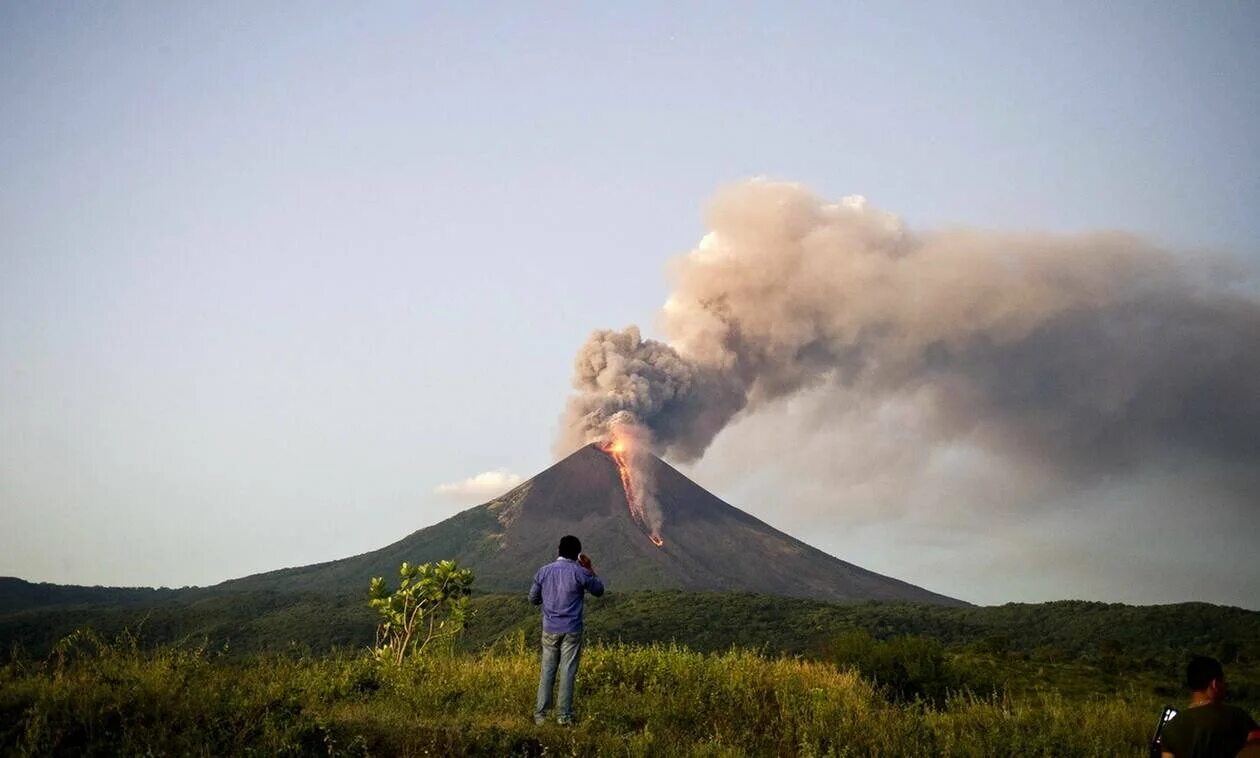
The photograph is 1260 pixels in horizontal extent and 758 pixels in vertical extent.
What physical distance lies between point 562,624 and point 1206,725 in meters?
6.50

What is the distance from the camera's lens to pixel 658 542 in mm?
146500

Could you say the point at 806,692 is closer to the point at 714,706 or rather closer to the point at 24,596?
the point at 714,706

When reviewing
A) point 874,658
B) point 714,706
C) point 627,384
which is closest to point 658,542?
point 627,384

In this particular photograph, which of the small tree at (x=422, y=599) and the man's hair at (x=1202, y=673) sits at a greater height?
the small tree at (x=422, y=599)

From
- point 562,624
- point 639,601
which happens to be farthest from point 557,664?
point 639,601

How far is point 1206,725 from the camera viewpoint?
7.08 metres

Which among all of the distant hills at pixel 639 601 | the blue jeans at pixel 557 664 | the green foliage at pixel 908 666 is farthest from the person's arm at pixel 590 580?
the green foliage at pixel 908 666

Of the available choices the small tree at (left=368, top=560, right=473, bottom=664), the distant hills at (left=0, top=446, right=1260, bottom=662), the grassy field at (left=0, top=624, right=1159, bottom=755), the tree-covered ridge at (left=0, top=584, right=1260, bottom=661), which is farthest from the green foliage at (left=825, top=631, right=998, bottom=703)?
the tree-covered ridge at (left=0, top=584, right=1260, bottom=661)

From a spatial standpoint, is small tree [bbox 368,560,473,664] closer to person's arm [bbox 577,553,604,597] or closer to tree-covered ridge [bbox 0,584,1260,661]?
person's arm [bbox 577,553,604,597]

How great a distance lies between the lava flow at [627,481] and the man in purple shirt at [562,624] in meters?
135

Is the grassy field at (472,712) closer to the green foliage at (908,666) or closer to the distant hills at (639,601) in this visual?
the distant hills at (639,601)

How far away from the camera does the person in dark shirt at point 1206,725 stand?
7031 mm

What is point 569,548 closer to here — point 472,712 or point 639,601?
point 472,712

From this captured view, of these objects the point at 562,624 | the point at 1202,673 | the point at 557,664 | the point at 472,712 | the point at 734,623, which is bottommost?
the point at 734,623
